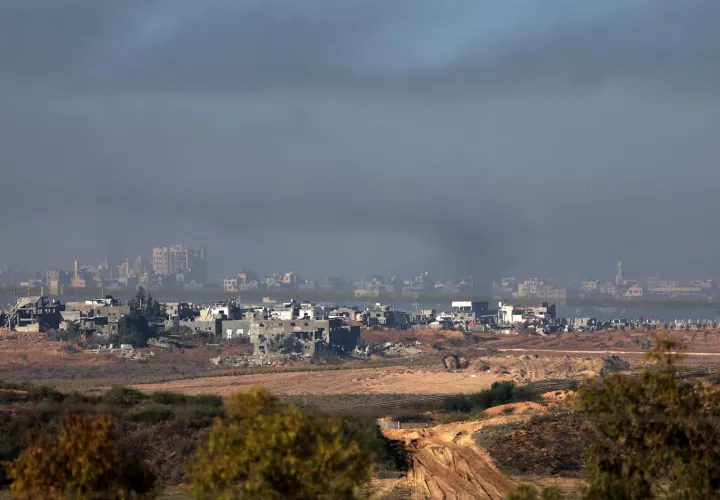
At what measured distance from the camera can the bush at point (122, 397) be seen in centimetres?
3494

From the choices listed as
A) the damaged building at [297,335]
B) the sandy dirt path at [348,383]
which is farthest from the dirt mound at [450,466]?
the damaged building at [297,335]

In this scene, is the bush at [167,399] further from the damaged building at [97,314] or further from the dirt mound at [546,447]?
the damaged building at [97,314]

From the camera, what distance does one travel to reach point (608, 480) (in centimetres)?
1491

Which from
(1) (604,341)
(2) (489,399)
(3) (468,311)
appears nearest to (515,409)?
(2) (489,399)

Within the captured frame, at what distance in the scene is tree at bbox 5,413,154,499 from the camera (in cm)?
1221

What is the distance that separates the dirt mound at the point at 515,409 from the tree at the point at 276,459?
26.9 m

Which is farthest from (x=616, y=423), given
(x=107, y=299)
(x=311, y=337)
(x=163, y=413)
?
(x=107, y=299)

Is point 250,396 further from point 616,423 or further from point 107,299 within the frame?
point 107,299

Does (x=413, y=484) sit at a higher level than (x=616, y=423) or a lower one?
lower

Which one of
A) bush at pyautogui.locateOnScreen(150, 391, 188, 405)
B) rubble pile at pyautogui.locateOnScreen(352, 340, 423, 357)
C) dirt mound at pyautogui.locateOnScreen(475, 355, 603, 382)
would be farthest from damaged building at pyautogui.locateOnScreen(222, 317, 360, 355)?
bush at pyautogui.locateOnScreen(150, 391, 188, 405)

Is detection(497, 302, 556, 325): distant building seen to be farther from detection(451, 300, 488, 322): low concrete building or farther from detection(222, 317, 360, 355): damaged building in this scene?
detection(222, 317, 360, 355): damaged building

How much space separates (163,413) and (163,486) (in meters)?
6.14

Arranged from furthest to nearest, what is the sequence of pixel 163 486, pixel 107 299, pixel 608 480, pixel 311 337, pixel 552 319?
1. pixel 552 319
2. pixel 107 299
3. pixel 311 337
4. pixel 163 486
5. pixel 608 480

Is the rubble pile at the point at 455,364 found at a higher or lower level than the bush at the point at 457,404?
lower
